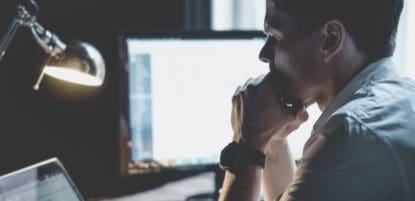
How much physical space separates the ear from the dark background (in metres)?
0.68

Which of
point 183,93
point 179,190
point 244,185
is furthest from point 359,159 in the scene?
point 179,190

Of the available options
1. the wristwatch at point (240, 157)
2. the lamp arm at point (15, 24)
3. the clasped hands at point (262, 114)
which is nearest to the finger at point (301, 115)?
the clasped hands at point (262, 114)

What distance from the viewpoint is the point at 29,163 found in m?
1.49

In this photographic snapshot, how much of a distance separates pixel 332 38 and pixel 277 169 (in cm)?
41

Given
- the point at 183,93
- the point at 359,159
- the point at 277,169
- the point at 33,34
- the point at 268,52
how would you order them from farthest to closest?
the point at 183,93
the point at 277,169
the point at 33,34
the point at 268,52
the point at 359,159

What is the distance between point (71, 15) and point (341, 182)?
0.95 m

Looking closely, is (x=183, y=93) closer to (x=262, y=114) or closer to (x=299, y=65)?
(x=262, y=114)

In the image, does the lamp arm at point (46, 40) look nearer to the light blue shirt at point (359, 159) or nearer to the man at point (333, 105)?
the man at point (333, 105)

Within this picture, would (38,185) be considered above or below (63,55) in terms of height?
below

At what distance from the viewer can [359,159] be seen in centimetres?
75

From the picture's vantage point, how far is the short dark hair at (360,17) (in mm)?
834

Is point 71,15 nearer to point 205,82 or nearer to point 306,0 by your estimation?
point 205,82

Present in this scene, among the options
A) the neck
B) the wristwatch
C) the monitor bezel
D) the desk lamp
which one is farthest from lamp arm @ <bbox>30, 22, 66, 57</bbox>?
the neck

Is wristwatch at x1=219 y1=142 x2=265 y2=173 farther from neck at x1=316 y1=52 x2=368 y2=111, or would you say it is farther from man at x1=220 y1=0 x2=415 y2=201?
Result: neck at x1=316 y1=52 x2=368 y2=111
